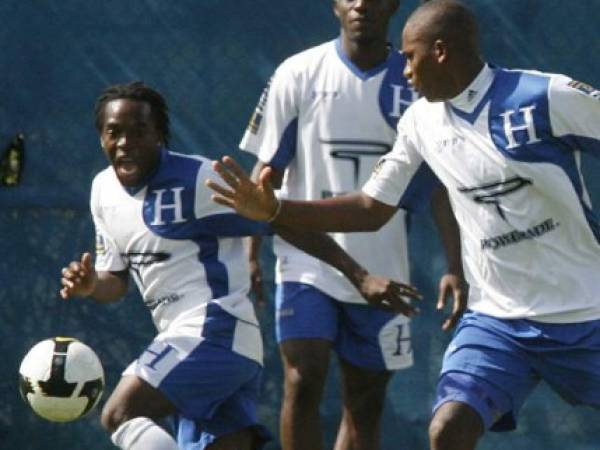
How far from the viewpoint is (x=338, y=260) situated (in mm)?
7465

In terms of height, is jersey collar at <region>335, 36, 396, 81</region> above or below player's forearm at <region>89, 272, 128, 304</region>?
above

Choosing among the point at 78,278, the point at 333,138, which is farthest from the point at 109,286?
the point at 333,138

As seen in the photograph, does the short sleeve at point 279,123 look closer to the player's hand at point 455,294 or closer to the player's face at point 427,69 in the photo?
the player's hand at point 455,294

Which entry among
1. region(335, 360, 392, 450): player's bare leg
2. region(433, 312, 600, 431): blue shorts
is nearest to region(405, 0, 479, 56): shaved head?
region(433, 312, 600, 431): blue shorts

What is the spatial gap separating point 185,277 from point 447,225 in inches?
45.9

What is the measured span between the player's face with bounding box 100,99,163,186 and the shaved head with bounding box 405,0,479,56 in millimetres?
1328

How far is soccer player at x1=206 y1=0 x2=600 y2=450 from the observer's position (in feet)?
20.6

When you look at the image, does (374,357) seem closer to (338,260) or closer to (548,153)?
(338,260)

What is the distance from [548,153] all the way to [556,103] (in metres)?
0.17

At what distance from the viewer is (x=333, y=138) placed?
794cm

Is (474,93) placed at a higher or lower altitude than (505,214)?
higher

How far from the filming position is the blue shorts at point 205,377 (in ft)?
23.5

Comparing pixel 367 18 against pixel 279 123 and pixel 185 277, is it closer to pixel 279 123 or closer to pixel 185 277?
pixel 279 123

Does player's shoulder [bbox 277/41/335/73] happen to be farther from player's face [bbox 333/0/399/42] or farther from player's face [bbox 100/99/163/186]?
player's face [bbox 100/99/163/186]
